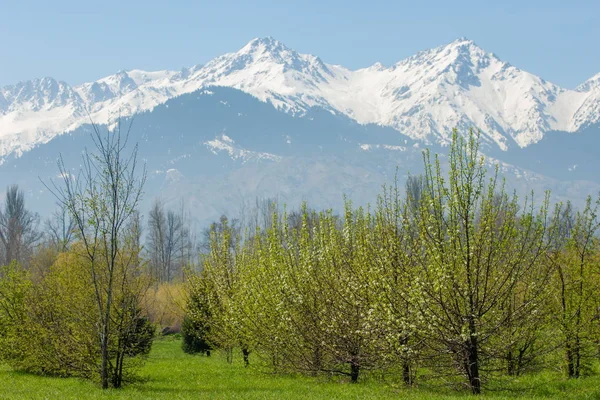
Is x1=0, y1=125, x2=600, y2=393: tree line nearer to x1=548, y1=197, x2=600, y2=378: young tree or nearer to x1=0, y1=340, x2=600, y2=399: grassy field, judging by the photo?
x1=548, y1=197, x2=600, y2=378: young tree

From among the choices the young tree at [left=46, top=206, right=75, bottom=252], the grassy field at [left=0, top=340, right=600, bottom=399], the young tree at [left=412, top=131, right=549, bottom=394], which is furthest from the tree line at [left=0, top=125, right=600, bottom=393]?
the young tree at [left=46, top=206, right=75, bottom=252]

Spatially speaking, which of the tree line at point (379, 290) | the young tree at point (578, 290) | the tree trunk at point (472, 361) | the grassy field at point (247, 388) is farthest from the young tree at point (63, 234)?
the young tree at point (578, 290)

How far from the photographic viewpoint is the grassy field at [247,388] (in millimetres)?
18531

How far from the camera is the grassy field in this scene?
60.8 ft

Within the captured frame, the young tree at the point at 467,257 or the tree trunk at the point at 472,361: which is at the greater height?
the young tree at the point at 467,257

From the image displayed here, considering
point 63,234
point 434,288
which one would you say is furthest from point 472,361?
point 63,234

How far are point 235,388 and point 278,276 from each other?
4108 millimetres

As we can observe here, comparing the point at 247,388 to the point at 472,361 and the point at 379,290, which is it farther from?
the point at 472,361

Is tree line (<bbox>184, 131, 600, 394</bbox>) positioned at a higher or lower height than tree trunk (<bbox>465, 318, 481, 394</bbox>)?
higher

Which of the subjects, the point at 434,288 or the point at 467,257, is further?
the point at 467,257

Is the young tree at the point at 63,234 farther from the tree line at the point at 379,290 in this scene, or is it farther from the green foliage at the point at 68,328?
the green foliage at the point at 68,328

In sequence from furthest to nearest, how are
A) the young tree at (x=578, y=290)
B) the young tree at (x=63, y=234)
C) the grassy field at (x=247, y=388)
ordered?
the young tree at (x=63, y=234), the young tree at (x=578, y=290), the grassy field at (x=247, y=388)

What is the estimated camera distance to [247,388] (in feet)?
72.6

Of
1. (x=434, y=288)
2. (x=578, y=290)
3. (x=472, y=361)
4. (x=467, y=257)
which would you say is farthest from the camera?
(x=578, y=290)
